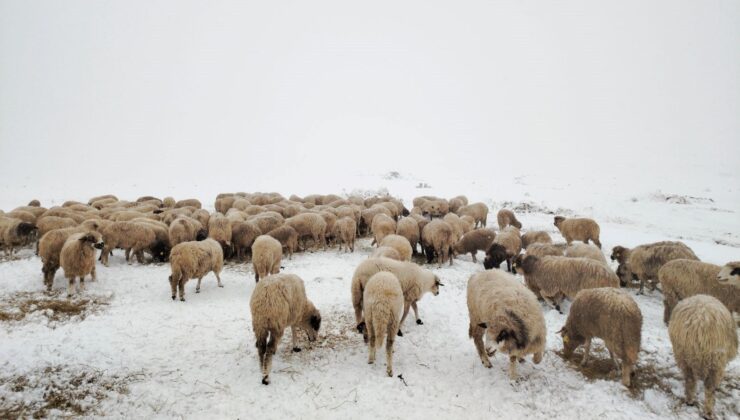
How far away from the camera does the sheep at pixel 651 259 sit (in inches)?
387

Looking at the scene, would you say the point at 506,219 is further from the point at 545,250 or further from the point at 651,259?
the point at 651,259

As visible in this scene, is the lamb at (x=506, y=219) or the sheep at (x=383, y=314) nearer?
the sheep at (x=383, y=314)

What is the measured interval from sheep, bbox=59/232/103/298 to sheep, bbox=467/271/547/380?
985 cm

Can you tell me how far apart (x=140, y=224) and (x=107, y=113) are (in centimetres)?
10373

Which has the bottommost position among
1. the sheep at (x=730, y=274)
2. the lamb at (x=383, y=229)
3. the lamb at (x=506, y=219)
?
the lamb at (x=506, y=219)

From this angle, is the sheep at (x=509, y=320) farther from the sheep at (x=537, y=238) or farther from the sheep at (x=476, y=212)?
the sheep at (x=476, y=212)

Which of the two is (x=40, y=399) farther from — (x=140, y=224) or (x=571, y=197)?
(x=571, y=197)

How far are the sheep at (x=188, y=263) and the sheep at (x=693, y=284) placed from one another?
459 inches

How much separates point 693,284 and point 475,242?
7074 millimetres

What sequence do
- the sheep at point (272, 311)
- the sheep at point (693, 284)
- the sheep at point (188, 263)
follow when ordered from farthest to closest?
the sheep at point (188, 263) → the sheep at point (693, 284) → the sheep at point (272, 311)

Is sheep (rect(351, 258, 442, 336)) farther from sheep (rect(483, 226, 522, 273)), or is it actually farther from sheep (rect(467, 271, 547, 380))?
sheep (rect(483, 226, 522, 273))

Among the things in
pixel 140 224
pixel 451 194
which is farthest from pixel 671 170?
pixel 140 224

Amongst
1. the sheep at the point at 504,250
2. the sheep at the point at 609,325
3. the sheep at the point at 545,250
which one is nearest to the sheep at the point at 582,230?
the sheep at the point at 504,250

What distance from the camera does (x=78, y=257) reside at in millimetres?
9172
